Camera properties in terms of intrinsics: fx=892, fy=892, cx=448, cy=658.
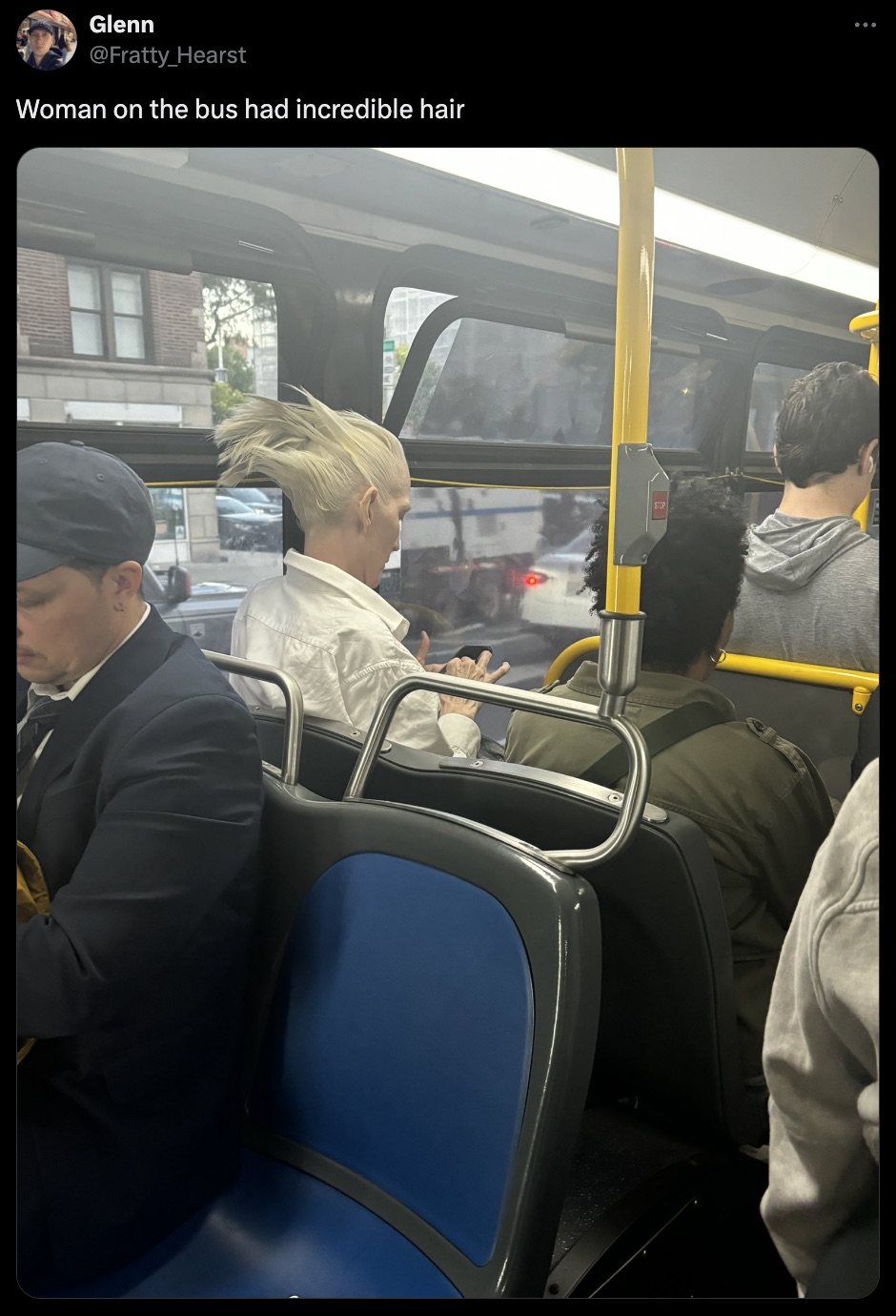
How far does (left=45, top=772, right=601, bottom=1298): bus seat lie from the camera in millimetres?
904

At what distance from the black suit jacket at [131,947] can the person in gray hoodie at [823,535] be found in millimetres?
1637

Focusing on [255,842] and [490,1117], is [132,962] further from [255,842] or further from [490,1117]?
[490,1117]

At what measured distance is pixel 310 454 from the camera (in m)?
1.91

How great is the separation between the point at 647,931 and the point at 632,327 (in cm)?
78

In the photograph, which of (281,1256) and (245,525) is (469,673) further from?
(281,1256)

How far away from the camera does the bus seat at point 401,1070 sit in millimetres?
904

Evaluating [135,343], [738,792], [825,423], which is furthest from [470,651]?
[738,792]

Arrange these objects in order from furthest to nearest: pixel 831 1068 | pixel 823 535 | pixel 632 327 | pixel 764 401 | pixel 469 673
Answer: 1. pixel 764 401
2. pixel 469 673
3. pixel 823 535
4. pixel 632 327
5. pixel 831 1068
